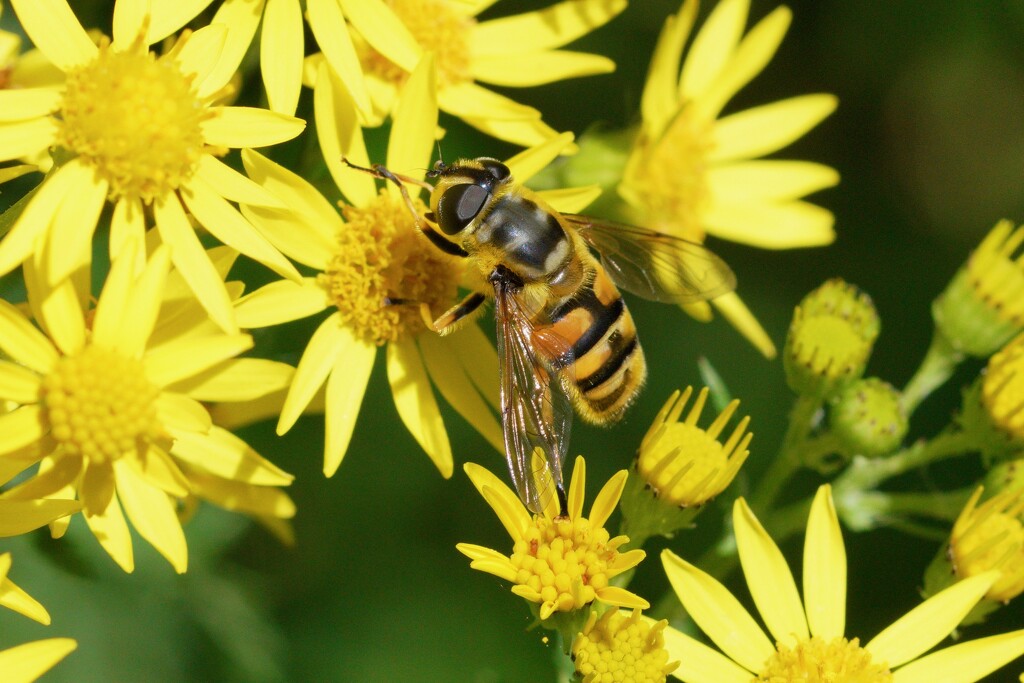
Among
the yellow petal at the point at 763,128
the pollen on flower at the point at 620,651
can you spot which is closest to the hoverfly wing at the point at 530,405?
the pollen on flower at the point at 620,651

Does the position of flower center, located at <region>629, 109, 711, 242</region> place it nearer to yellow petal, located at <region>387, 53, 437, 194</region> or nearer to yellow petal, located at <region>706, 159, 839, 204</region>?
yellow petal, located at <region>706, 159, 839, 204</region>

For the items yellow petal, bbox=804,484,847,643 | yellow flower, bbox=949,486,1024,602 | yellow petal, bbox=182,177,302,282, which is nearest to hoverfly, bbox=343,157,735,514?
yellow petal, bbox=182,177,302,282

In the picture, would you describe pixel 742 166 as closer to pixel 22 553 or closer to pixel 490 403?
pixel 490 403

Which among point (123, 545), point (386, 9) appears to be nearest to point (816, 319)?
point (386, 9)

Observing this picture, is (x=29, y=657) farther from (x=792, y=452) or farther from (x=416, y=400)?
(x=792, y=452)

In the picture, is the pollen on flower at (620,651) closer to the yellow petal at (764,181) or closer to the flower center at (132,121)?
the flower center at (132,121)

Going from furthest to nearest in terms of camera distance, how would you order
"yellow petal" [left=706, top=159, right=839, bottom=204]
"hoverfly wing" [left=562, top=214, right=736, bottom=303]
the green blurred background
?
"yellow petal" [left=706, top=159, right=839, bottom=204] < the green blurred background < "hoverfly wing" [left=562, top=214, right=736, bottom=303]
